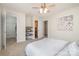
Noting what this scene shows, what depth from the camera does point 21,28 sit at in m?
1.70

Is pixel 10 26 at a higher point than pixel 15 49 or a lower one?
higher

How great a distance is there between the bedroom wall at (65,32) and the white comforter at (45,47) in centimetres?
10

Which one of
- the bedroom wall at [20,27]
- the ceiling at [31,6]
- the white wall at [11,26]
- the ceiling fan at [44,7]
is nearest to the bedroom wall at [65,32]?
the ceiling at [31,6]

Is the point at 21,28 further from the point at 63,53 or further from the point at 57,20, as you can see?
the point at 63,53

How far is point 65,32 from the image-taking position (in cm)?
165

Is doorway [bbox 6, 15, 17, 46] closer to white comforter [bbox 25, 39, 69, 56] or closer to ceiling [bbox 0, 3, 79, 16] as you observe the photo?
ceiling [bbox 0, 3, 79, 16]

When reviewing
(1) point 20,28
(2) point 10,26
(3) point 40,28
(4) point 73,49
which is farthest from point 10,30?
(4) point 73,49

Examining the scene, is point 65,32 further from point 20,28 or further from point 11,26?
point 11,26

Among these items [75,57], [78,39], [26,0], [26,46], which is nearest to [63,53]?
[75,57]

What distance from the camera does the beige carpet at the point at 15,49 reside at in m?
1.53

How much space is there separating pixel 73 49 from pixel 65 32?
309 millimetres

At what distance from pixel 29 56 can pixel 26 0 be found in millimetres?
866

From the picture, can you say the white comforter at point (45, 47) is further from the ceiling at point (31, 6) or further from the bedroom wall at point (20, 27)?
the ceiling at point (31, 6)

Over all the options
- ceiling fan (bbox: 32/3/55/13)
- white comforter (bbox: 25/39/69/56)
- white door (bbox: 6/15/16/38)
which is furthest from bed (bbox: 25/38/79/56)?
ceiling fan (bbox: 32/3/55/13)
